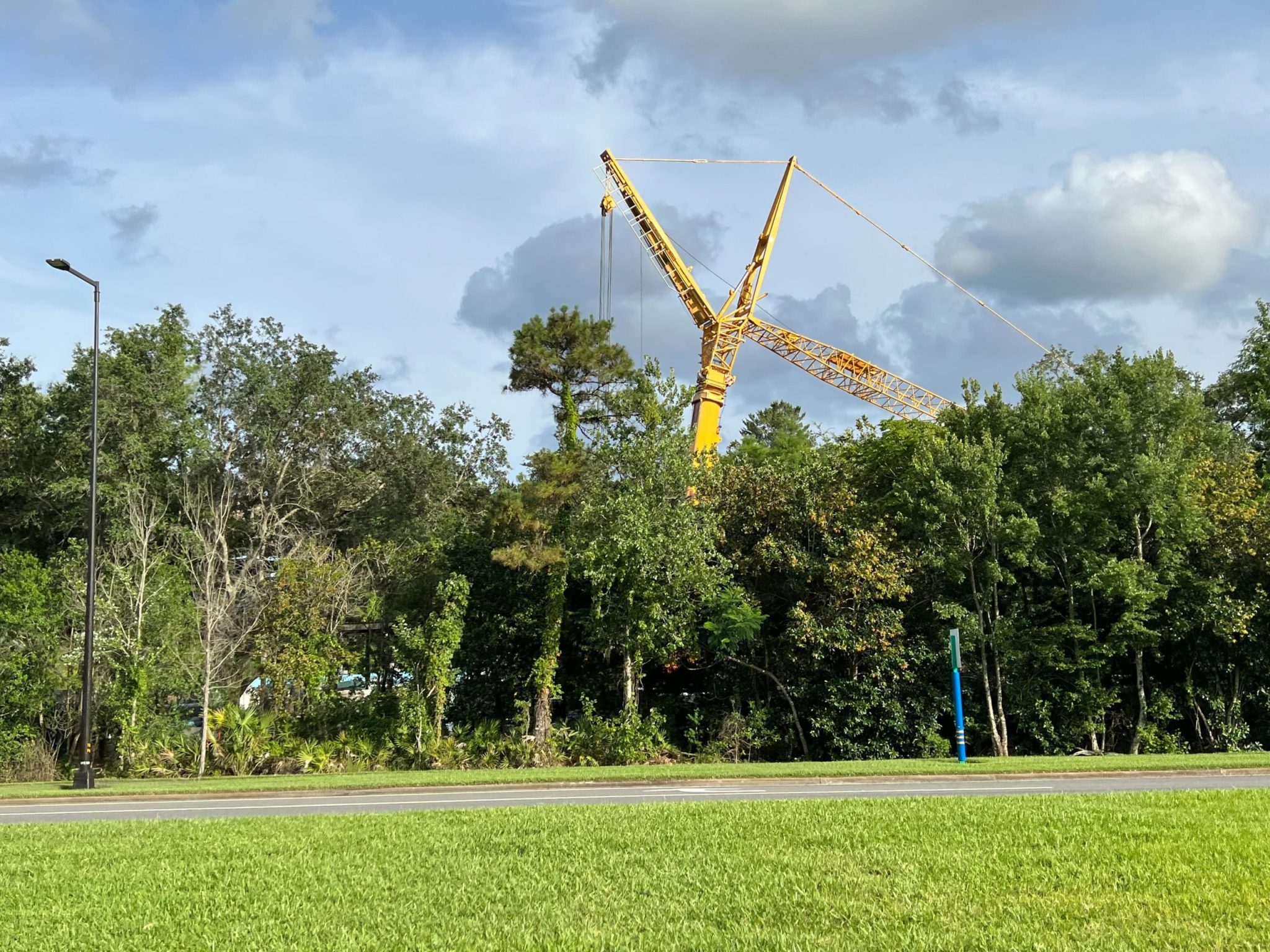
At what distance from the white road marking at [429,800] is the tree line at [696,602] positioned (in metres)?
8.99

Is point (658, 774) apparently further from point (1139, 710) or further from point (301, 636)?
point (1139, 710)

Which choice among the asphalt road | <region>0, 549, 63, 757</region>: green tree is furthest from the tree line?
the asphalt road

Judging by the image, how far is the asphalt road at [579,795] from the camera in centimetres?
1500

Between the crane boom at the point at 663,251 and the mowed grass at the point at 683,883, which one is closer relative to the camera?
the mowed grass at the point at 683,883

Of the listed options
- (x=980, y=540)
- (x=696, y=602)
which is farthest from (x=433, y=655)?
→ (x=980, y=540)

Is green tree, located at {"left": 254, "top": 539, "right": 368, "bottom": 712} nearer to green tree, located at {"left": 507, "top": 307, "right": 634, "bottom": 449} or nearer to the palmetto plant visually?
the palmetto plant

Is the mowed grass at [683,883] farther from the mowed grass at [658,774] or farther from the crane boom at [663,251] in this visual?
the crane boom at [663,251]

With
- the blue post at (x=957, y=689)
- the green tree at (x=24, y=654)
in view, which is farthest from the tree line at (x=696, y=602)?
the blue post at (x=957, y=689)

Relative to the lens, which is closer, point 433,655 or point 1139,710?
point 433,655

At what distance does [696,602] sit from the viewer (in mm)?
28391

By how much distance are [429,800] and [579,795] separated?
2.56 m

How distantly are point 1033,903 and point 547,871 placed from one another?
3.66 meters

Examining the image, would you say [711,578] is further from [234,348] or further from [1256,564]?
[234,348]

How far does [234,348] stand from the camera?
117 ft
